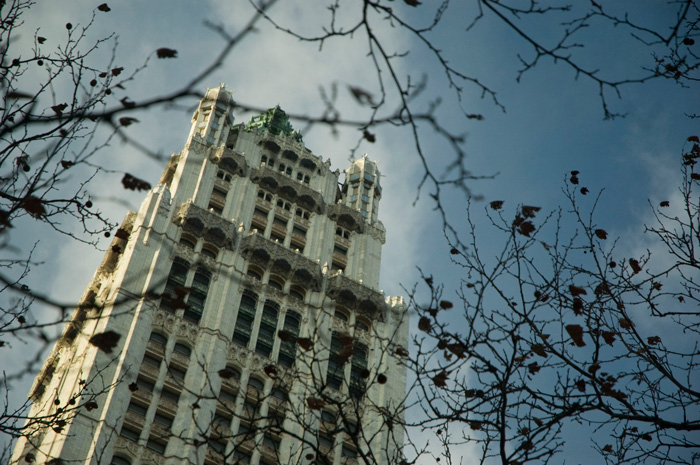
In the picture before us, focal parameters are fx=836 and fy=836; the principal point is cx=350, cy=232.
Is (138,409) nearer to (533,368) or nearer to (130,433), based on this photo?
(130,433)

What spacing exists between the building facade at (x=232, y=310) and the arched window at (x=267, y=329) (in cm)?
9

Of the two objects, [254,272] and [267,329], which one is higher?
[254,272]

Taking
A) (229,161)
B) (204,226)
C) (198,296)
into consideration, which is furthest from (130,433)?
(229,161)

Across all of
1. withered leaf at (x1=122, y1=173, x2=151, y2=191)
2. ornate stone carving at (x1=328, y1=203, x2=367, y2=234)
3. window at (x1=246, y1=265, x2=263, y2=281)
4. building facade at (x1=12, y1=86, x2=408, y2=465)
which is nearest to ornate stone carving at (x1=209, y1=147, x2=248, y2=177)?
building facade at (x1=12, y1=86, x2=408, y2=465)

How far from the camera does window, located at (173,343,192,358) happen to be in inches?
1859

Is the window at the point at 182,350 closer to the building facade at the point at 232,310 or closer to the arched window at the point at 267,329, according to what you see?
the building facade at the point at 232,310

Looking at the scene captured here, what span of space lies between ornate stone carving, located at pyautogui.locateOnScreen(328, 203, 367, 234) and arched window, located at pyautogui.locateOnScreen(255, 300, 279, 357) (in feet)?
44.6

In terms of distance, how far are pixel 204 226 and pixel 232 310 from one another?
7171 mm

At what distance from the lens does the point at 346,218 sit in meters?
66.3

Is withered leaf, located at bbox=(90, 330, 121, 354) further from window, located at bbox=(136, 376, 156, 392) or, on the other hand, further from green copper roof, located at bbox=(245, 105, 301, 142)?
green copper roof, located at bbox=(245, 105, 301, 142)

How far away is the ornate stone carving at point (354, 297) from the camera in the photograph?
189 ft

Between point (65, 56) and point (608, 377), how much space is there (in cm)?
1170

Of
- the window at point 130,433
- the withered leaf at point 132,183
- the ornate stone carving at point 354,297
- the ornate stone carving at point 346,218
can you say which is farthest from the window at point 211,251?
the withered leaf at point 132,183

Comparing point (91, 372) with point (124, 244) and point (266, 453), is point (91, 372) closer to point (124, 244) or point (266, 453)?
point (266, 453)
